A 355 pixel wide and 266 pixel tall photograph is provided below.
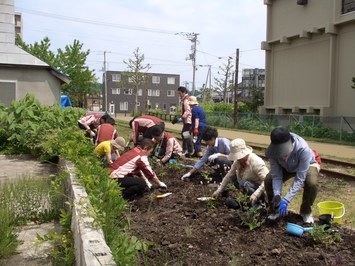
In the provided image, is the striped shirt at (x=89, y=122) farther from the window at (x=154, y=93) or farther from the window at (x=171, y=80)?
the window at (x=171, y=80)

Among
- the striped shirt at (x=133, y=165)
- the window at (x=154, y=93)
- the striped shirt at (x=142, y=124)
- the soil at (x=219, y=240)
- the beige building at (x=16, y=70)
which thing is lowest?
the soil at (x=219, y=240)

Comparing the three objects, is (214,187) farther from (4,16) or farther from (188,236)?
(4,16)

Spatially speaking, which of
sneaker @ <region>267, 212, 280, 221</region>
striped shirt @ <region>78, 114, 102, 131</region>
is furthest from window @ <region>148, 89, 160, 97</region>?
sneaker @ <region>267, 212, 280, 221</region>

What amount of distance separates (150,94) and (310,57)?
206 ft

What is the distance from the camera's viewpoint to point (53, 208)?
5.27m

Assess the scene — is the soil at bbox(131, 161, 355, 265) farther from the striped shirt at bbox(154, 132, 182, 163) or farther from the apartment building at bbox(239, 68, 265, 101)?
the apartment building at bbox(239, 68, 265, 101)

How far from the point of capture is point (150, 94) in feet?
290

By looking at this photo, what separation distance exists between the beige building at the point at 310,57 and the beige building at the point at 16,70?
1713 centimetres

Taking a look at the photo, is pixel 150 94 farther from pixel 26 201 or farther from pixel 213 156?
pixel 26 201

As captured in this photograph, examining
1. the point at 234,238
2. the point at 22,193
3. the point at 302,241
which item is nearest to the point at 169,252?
the point at 234,238

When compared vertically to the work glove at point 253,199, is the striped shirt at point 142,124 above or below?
above

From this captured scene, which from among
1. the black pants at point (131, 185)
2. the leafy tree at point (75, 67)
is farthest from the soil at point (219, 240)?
the leafy tree at point (75, 67)

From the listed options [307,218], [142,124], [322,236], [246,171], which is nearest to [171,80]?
[142,124]

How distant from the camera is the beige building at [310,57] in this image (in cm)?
2428
